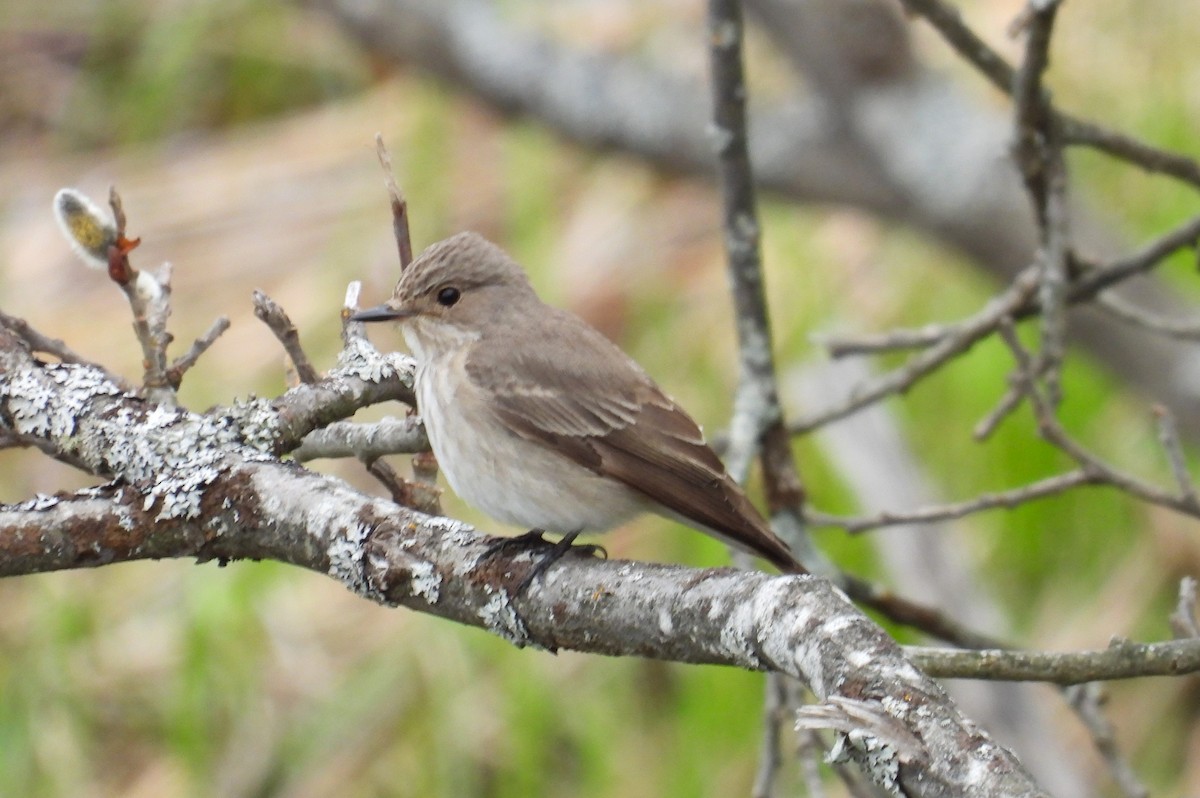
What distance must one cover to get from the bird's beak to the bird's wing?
0.59 ft

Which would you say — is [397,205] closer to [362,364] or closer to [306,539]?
[362,364]

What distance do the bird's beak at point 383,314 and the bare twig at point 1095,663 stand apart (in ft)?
4.67

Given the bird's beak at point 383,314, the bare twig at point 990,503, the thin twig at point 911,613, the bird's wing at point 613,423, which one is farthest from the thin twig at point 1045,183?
the bird's beak at point 383,314

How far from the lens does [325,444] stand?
261 centimetres

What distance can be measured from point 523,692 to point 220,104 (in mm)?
4485

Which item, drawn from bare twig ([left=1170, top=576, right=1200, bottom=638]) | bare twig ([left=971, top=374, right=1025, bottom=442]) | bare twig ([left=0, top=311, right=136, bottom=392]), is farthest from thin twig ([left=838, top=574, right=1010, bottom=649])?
bare twig ([left=0, top=311, right=136, bottom=392])

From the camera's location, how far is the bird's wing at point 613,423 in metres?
2.69

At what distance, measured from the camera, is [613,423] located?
293 centimetres

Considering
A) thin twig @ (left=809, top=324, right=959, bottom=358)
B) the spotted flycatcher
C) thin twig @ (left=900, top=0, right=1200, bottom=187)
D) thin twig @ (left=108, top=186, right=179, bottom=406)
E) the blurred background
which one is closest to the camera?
thin twig @ (left=108, top=186, right=179, bottom=406)

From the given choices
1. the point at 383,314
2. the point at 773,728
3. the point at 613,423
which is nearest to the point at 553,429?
the point at 613,423

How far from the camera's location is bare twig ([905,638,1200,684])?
1872mm

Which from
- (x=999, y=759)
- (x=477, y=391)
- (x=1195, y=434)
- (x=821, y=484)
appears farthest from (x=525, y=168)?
(x=999, y=759)

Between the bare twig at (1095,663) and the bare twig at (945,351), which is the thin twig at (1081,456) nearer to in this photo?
the bare twig at (945,351)

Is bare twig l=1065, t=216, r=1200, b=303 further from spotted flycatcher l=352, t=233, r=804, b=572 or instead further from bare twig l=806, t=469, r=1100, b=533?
spotted flycatcher l=352, t=233, r=804, b=572
